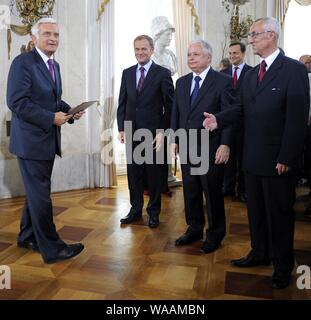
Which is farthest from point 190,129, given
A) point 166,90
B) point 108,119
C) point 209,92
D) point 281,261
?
point 108,119

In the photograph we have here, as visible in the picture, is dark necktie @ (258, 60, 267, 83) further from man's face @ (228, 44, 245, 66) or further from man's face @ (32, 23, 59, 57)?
man's face @ (228, 44, 245, 66)

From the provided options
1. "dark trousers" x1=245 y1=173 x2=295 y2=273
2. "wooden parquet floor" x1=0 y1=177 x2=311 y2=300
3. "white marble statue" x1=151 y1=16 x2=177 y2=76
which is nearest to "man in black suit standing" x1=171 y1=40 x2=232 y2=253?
"wooden parquet floor" x1=0 y1=177 x2=311 y2=300

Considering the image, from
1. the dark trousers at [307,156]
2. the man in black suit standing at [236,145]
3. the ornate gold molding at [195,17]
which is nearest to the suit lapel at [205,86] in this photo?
the man in black suit standing at [236,145]

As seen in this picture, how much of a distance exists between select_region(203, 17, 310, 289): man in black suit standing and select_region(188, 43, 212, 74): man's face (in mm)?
442

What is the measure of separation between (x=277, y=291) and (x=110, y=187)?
129 inches

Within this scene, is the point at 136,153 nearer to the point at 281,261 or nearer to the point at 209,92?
the point at 209,92

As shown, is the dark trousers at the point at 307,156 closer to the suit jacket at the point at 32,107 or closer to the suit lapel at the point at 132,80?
the suit lapel at the point at 132,80

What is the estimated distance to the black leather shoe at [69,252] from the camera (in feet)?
9.56

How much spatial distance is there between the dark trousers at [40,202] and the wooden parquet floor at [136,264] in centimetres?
14

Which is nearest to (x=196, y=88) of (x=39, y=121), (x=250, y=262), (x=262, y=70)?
(x=262, y=70)

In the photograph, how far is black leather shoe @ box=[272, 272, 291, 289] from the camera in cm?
250

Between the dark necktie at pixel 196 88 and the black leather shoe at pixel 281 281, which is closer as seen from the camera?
the black leather shoe at pixel 281 281

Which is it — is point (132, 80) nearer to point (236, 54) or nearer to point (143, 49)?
point (143, 49)

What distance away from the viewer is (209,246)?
3.12 metres
